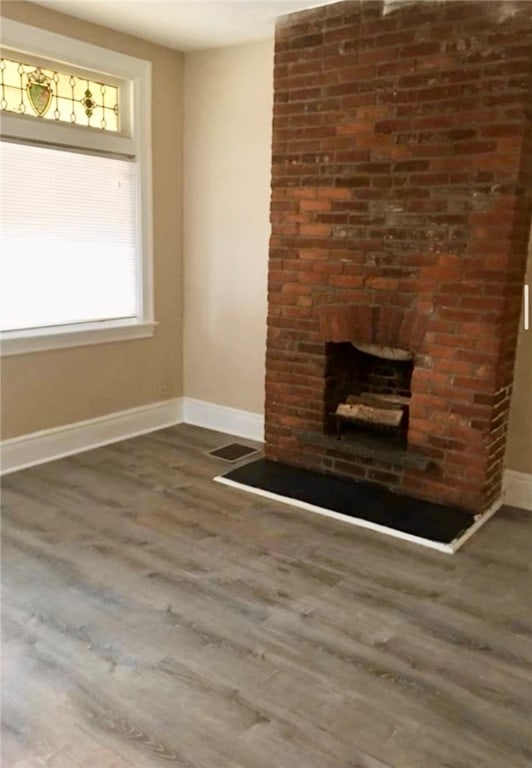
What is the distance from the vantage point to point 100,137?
3.98 metres

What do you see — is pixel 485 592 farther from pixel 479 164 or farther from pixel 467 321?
pixel 479 164

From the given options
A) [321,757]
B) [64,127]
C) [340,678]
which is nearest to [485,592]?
[340,678]

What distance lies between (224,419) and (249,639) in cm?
245

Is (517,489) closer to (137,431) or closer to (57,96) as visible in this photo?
(137,431)

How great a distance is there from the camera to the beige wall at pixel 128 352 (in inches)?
148

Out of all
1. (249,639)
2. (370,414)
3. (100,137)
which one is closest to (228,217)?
(100,137)

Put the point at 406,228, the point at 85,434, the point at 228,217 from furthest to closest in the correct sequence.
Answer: the point at 228,217, the point at 85,434, the point at 406,228

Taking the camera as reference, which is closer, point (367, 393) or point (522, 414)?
point (522, 414)

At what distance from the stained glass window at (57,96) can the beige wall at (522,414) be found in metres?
2.85

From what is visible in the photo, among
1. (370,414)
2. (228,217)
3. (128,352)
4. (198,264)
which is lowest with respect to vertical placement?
(370,414)

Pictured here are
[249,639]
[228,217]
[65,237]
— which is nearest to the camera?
[249,639]

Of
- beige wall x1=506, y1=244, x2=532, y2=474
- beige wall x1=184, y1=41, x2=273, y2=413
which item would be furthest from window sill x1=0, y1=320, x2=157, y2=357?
beige wall x1=506, y1=244, x2=532, y2=474

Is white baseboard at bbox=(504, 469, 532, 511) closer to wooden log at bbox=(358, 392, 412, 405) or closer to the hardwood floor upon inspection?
the hardwood floor

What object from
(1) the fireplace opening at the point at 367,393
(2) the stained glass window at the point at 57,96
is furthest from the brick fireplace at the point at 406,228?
(2) the stained glass window at the point at 57,96
